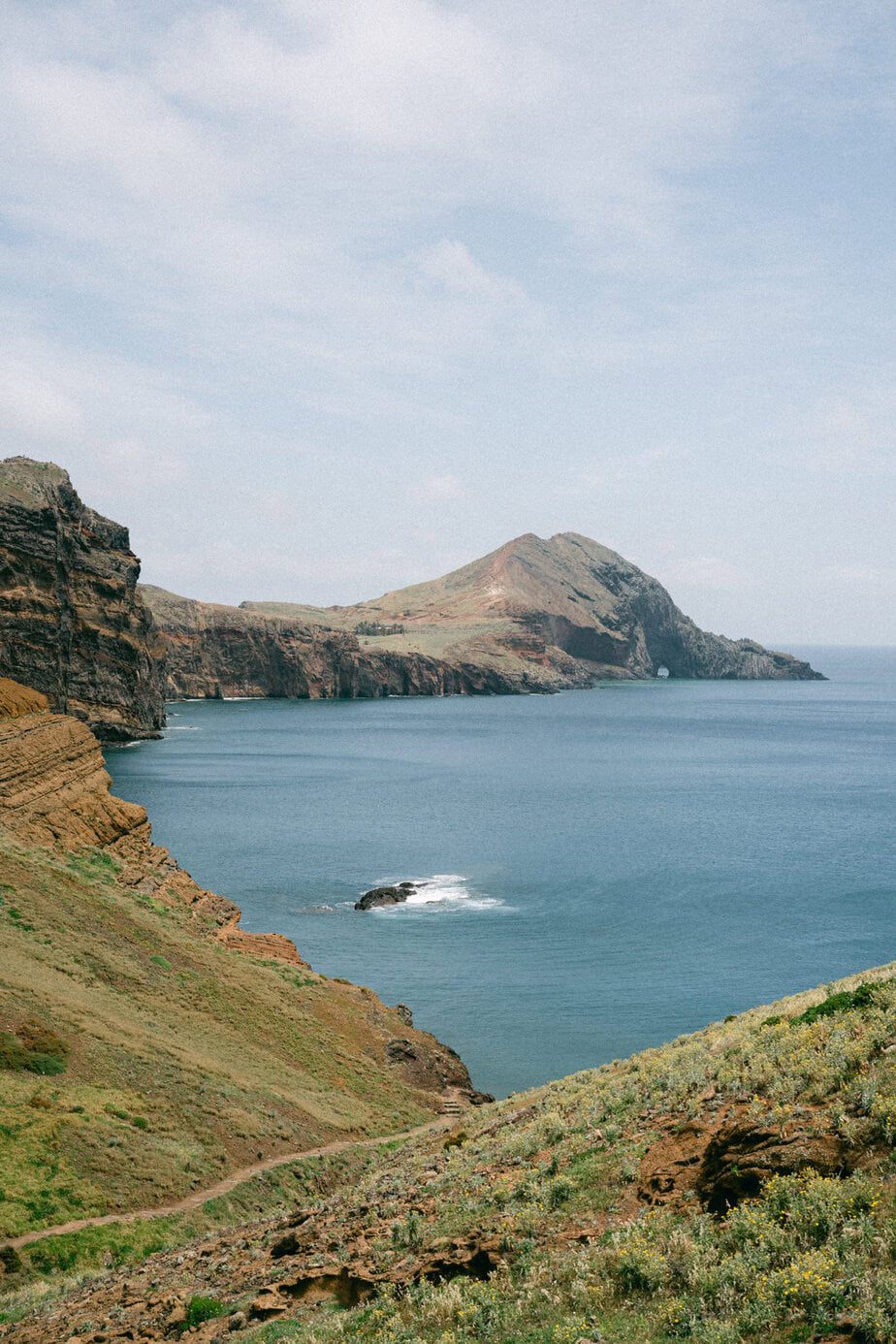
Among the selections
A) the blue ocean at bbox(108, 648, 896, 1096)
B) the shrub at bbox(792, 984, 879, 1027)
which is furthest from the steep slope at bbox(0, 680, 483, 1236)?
the shrub at bbox(792, 984, 879, 1027)

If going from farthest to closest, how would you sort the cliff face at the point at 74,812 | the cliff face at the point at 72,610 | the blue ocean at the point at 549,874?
1. the cliff face at the point at 72,610
2. the blue ocean at the point at 549,874
3. the cliff face at the point at 74,812

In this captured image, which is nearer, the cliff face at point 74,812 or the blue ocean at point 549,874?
the cliff face at point 74,812

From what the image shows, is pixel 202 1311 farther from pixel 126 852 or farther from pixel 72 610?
pixel 72 610

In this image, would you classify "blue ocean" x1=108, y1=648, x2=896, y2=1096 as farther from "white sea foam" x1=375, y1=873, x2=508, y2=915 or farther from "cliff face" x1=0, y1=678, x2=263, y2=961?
"cliff face" x1=0, y1=678, x2=263, y2=961

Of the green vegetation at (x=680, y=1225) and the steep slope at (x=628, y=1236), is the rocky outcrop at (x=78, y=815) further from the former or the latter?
the green vegetation at (x=680, y=1225)

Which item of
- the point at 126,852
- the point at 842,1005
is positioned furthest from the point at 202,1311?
the point at 126,852

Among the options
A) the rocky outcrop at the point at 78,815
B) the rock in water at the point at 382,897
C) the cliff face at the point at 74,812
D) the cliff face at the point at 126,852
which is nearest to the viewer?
the cliff face at the point at 126,852

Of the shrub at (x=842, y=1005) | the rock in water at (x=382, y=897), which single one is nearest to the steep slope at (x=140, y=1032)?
the shrub at (x=842, y=1005)

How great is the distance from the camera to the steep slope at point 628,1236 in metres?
10.8

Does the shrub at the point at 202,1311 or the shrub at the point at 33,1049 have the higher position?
the shrub at the point at 202,1311

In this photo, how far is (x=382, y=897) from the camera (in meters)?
73.2

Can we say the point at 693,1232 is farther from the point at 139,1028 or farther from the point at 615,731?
the point at 615,731

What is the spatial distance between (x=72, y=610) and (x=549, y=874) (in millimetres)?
100862

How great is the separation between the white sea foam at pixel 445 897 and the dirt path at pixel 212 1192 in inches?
1473
